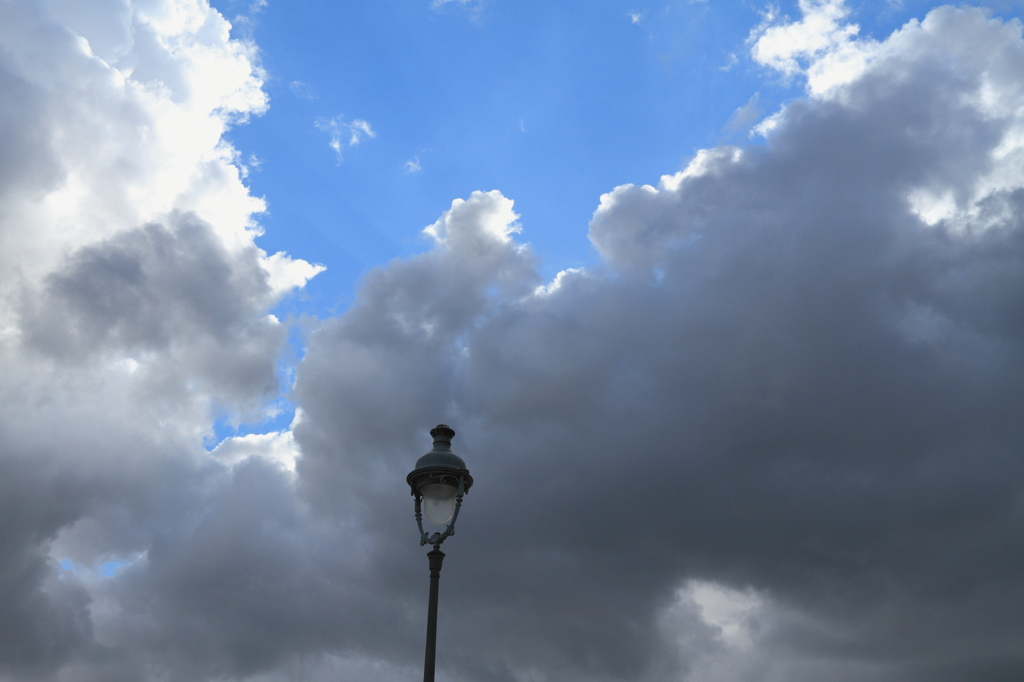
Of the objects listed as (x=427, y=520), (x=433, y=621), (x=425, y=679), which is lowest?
(x=425, y=679)

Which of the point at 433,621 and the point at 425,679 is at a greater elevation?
the point at 433,621

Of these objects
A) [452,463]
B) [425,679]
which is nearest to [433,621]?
[425,679]

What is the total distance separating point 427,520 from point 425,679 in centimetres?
320

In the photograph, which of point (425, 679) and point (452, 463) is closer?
point (425, 679)

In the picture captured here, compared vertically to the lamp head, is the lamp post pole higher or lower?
lower

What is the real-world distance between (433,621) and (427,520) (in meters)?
2.07

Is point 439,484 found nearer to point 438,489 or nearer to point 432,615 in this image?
point 438,489

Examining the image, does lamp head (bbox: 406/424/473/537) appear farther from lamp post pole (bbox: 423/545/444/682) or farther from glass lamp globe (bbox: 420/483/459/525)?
lamp post pole (bbox: 423/545/444/682)

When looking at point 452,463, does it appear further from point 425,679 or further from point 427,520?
point 425,679

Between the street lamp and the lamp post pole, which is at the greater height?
the street lamp

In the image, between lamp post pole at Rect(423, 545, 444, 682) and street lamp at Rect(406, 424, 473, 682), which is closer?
lamp post pole at Rect(423, 545, 444, 682)

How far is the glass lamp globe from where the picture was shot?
19172 mm

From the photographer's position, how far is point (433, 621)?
1811cm

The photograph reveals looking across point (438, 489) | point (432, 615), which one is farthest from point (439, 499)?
point (432, 615)
